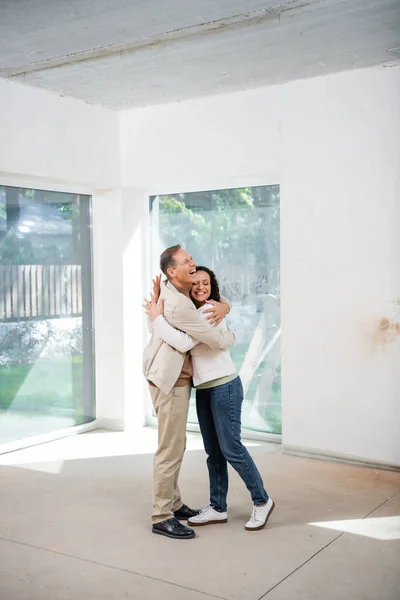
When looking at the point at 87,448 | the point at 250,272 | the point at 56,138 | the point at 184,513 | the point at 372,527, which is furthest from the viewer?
the point at 250,272

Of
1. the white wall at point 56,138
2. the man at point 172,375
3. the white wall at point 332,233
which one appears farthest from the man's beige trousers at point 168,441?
the white wall at point 56,138

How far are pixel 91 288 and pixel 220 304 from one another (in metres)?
2.80

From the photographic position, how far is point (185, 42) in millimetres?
4637

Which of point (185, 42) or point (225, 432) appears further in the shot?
point (185, 42)

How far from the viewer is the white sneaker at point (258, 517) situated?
4.18m

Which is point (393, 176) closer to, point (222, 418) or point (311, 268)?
point (311, 268)

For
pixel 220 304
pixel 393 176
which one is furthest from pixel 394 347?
pixel 220 304

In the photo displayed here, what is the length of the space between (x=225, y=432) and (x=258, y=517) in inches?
21.2

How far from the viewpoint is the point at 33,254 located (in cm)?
618

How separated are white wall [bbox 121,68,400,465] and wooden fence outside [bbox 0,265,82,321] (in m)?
1.53

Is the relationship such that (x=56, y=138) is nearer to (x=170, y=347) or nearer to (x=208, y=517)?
(x=170, y=347)

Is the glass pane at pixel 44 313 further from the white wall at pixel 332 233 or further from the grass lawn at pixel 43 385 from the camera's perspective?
the white wall at pixel 332 233

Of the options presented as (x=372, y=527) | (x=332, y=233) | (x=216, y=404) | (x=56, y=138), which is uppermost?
(x=56, y=138)

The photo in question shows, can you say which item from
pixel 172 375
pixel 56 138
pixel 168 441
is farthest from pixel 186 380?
pixel 56 138
